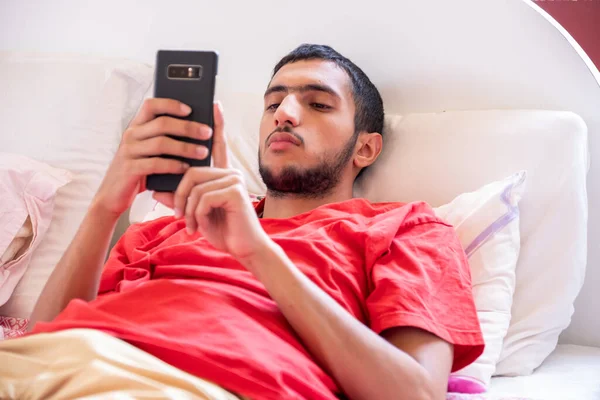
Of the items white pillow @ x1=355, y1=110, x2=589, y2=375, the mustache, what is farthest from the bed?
the mustache

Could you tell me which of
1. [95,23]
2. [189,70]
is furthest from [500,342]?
[95,23]

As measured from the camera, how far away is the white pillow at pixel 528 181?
3.42 feet

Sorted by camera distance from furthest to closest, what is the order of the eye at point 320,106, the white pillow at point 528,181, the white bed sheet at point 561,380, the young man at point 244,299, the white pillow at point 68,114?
the white pillow at point 68,114 < the eye at point 320,106 < the white pillow at point 528,181 < the white bed sheet at point 561,380 < the young man at point 244,299

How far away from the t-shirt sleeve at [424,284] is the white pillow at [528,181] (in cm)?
24

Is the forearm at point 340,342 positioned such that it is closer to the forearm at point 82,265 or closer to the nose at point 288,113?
the forearm at point 82,265

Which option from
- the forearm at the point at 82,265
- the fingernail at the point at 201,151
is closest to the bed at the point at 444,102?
A: the forearm at the point at 82,265

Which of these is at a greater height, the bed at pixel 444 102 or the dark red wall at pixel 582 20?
the dark red wall at pixel 582 20

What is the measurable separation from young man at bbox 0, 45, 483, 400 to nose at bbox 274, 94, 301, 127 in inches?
7.9

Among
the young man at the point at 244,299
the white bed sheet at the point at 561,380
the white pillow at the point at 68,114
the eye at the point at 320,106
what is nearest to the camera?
the young man at the point at 244,299

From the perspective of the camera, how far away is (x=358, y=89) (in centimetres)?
123

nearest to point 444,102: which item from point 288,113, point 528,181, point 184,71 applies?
point 528,181

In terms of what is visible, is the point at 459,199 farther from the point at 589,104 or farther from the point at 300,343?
the point at 300,343

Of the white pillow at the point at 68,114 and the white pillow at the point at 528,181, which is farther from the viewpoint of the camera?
the white pillow at the point at 68,114

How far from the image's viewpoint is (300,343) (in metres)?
0.75
